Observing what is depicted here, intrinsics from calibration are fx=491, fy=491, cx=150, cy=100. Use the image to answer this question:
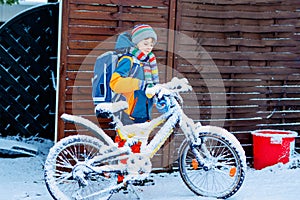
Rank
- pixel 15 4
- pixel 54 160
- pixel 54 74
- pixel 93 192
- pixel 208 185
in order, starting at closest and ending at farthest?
pixel 54 160 < pixel 93 192 < pixel 208 185 < pixel 54 74 < pixel 15 4

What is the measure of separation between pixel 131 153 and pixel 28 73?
9.36 ft

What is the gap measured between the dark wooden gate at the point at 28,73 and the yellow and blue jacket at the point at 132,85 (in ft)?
7.39

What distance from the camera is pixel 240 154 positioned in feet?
13.5

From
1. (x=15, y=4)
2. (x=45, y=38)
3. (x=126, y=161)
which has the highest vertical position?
(x=15, y=4)

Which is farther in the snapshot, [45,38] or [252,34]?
[45,38]

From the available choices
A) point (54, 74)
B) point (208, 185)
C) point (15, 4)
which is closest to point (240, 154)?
point (208, 185)

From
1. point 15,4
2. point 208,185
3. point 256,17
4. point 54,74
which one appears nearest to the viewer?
point 208,185

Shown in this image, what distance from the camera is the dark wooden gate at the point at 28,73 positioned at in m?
6.27

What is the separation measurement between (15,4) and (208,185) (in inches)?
206

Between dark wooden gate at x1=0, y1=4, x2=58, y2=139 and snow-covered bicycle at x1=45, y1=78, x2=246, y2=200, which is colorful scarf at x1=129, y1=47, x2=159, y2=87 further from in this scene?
dark wooden gate at x1=0, y1=4, x2=58, y2=139

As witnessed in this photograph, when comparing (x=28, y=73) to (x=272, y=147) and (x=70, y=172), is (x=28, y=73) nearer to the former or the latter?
(x=70, y=172)

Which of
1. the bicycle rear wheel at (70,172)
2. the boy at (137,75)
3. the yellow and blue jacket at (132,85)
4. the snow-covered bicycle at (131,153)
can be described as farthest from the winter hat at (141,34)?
the bicycle rear wheel at (70,172)

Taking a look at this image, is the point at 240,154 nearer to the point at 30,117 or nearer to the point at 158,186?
the point at 158,186

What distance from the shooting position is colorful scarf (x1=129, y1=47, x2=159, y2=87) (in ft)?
13.9
